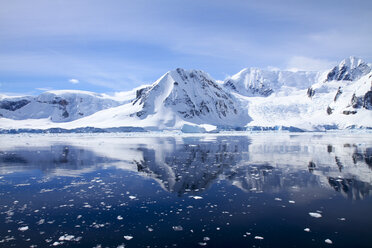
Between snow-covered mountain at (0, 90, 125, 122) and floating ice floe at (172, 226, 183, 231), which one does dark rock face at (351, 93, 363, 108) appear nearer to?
floating ice floe at (172, 226, 183, 231)

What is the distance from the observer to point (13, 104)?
571 ft

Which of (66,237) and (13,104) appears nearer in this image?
(66,237)

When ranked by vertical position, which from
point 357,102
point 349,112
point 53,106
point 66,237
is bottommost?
point 66,237

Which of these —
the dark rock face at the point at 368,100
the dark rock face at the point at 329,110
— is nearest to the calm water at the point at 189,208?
the dark rock face at the point at 368,100

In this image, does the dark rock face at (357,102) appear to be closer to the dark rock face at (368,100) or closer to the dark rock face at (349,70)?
the dark rock face at (368,100)

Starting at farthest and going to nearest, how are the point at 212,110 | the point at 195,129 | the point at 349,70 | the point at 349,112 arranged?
the point at 349,70, the point at 212,110, the point at 349,112, the point at 195,129

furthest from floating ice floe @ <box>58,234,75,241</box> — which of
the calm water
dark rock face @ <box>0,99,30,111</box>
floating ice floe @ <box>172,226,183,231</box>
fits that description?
dark rock face @ <box>0,99,30,111</box>

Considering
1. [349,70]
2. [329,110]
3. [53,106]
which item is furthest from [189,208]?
[349,70]

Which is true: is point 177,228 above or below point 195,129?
below

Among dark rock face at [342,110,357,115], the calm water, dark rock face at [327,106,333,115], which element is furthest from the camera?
dark rock face at [327,106,333,115]

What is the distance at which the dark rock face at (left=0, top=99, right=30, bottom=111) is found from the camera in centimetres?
17200

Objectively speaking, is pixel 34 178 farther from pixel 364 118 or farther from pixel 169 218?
pixel 364 118

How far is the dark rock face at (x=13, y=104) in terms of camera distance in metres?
172

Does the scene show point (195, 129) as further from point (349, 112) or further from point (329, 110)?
point (329, 110)
